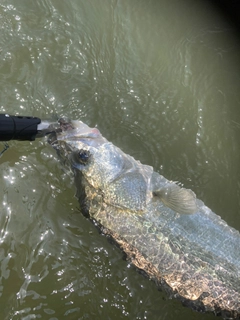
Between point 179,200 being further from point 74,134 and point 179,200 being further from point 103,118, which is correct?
point 103,118

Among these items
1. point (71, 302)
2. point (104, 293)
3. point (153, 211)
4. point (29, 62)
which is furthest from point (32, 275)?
point (29, 62)

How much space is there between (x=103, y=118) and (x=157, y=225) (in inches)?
48.7

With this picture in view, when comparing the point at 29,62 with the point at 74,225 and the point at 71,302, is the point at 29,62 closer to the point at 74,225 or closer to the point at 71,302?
the point at 74,225

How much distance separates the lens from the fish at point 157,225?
105 inches

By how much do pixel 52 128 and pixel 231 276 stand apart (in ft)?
5.20

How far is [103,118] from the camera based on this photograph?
3588 millimetres

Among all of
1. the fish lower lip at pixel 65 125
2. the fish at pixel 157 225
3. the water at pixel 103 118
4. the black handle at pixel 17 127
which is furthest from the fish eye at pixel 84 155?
the water at pixel 103 118

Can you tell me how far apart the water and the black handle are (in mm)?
649

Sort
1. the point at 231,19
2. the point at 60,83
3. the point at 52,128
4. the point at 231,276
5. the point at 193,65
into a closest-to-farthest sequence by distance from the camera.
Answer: the point at 231,276
the point at 52,128
the point at 60,83
the point at 193,65
the point at 231,19

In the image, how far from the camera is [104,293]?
312cm

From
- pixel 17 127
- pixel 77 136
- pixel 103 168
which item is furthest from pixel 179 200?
pixel 17 127

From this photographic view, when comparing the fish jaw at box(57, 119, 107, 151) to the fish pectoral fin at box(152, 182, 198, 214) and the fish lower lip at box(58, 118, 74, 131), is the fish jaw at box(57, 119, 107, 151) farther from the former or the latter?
the fish pectoral fin at box(152, 182, 198, 214)

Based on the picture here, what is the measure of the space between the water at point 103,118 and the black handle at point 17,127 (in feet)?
2.13

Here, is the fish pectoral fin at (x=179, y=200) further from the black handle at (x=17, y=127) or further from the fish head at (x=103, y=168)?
the black handle at (x=17, y=127)
